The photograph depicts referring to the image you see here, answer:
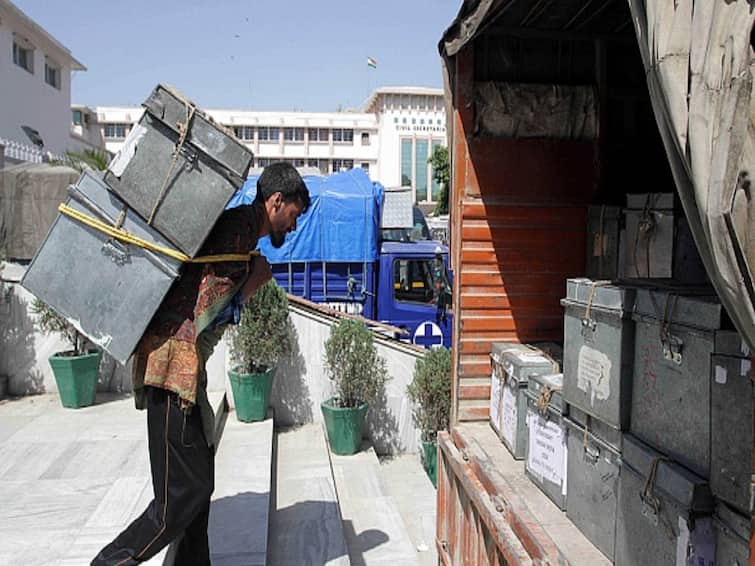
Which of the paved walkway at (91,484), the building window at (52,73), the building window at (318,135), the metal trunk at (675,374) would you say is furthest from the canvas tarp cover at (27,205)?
the building window at (318,135)

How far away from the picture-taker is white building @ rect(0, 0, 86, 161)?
665 inches

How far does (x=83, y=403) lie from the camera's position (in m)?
5.86

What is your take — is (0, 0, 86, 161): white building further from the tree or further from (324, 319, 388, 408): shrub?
the tree

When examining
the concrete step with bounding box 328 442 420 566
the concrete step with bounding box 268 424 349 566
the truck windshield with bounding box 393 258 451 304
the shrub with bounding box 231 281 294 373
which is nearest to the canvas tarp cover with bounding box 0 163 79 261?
the shrub with bounding box 231 281 294 373

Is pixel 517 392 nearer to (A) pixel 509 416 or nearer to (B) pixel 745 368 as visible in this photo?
(A) pixel 509 416

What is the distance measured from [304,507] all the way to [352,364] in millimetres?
1889

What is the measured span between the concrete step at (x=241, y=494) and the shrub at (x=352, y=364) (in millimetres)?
810

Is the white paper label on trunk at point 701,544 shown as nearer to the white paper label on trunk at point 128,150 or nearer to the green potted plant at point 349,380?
the white paper label on trunk at point 128,150

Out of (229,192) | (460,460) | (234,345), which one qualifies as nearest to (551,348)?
(460,460)

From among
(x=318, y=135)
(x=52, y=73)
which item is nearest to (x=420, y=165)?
(x=318, y=135)

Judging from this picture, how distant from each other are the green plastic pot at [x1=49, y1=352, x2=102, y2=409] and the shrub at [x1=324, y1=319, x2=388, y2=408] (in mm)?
2229

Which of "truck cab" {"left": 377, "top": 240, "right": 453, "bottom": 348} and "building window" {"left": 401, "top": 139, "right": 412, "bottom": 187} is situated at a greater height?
"building window" {"left": 401, "top": 139, "right": 412, "bottom": 187}

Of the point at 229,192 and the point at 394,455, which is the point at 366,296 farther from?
the point at 229,192

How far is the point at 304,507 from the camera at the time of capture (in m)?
4.64
